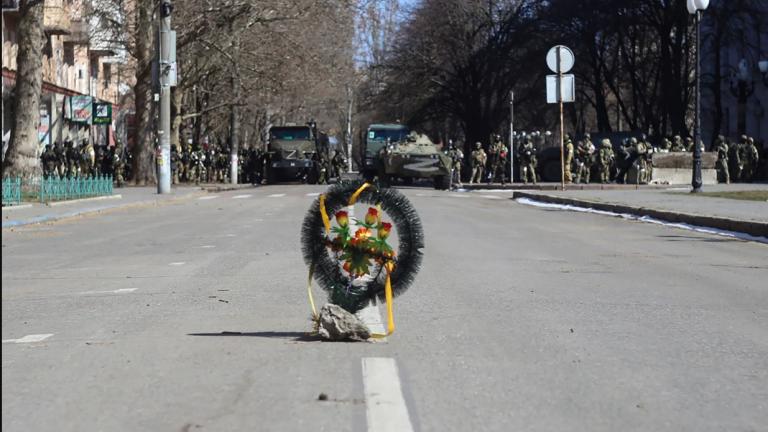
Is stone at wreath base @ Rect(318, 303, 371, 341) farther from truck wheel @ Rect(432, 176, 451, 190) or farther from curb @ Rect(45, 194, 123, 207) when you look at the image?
truck wheel @ Rect(432, 176, 451, 190)

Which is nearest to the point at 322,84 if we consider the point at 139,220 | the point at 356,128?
the point at 139,220

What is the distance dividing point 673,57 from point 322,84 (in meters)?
15.7

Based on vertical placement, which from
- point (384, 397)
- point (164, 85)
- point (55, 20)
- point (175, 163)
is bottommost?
point (384, 397)

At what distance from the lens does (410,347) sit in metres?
7.20

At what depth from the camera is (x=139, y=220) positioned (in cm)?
2322

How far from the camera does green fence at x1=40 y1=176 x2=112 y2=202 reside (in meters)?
28.8

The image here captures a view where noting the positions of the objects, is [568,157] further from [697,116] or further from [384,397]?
[384,397]

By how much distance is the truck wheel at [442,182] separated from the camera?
4456cm

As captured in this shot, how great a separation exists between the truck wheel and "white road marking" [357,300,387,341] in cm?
3590

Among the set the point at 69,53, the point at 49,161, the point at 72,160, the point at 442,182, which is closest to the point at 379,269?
the point at 442,182

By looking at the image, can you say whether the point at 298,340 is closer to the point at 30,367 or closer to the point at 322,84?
the point at 30,367

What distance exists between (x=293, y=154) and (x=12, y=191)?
1123 inches

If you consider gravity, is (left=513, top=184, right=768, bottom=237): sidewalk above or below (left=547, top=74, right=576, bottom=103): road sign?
below

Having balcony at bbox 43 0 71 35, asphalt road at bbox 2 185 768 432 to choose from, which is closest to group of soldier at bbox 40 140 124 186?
balcony at bbox 43 0 71 35
